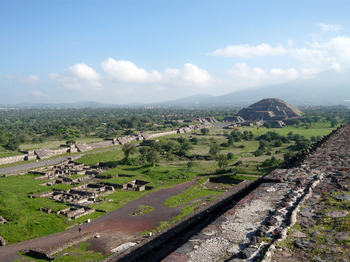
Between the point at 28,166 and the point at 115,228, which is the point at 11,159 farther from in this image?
the point at 115,228

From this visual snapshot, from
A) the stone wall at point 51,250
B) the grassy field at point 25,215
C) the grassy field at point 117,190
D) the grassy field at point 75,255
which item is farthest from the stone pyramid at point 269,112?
the grassy field at point 75,255

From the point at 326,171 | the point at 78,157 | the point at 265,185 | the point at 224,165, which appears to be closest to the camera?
the point at 265,185

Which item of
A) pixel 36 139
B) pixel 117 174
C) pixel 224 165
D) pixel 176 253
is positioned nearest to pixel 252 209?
pixel 176 253

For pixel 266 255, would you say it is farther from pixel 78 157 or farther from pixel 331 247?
pixel 78 157

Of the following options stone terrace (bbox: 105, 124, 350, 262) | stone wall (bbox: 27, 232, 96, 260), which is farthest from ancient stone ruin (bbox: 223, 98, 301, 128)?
stone terrace (bbox: 105, 124, 350, 262)

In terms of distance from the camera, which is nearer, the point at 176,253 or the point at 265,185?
the point at 176,253

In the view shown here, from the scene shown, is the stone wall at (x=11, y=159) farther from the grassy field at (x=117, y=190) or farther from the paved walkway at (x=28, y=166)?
the grassy field at (x=117, y=190)
